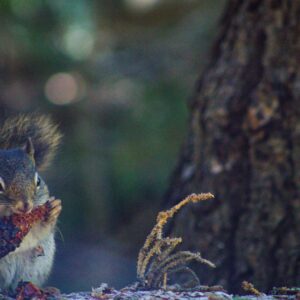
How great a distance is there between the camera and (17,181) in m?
2.94

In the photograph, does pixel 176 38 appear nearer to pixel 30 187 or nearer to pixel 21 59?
pixel 21 59

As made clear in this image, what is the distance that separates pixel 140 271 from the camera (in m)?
2.65

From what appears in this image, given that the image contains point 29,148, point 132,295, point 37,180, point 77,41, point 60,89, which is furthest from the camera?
point 60,89

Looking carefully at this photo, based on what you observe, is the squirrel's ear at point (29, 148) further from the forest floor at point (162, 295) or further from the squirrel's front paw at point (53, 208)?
the forest floor at point (162, 295)

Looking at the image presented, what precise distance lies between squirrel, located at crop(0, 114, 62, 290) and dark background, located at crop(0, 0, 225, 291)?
85 cm

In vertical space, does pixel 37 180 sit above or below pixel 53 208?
above

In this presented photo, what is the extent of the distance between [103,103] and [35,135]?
1.79 m

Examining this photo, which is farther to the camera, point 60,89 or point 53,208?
point 60,89

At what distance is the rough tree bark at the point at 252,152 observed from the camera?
324 cm

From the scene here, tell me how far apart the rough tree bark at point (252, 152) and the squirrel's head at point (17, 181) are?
69cm

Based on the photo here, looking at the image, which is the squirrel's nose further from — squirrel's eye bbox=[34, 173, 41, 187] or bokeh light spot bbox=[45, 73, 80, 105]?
bokeh light spot bbox=[45, 73, 80, 105]

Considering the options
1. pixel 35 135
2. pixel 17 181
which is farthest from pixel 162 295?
pixel 35 135

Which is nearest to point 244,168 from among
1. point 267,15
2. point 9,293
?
point 267,15

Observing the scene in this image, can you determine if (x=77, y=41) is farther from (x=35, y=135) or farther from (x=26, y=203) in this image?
(x=26, y=203)
